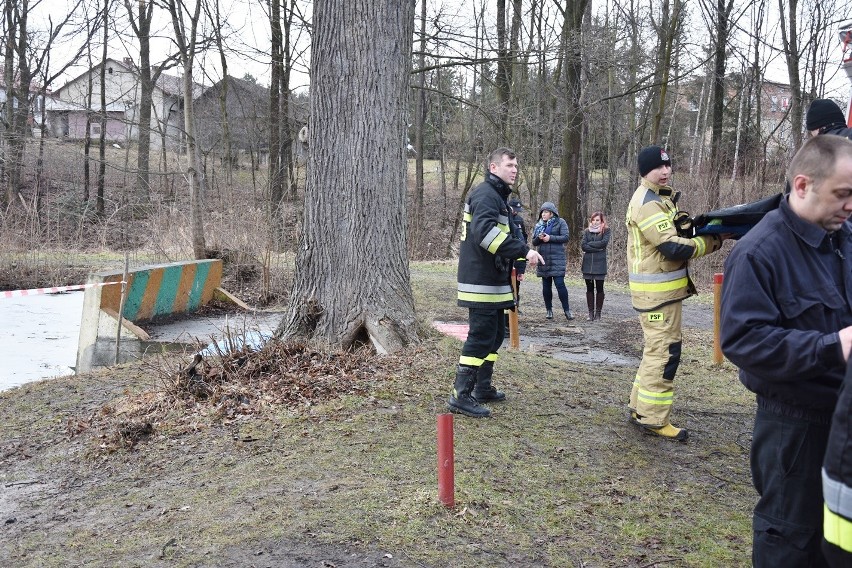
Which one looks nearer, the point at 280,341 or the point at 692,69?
the point at 280,341

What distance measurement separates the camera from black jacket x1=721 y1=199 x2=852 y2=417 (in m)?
2.80

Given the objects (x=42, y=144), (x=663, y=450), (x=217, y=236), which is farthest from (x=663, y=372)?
(x=42, y=144)

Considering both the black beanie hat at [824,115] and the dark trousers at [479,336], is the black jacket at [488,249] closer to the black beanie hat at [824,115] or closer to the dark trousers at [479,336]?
the dark trousers at [479,336]

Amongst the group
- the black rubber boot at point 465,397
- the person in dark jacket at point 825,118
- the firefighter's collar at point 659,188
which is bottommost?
the black rubber boot at point 465,397

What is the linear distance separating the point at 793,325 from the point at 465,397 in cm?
349

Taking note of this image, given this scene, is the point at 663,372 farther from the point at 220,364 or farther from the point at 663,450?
the point at 220,364

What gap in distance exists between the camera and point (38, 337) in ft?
40.1

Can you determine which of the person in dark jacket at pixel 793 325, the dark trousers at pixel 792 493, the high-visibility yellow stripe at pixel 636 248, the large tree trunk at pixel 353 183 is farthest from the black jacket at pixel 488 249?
the dark trousers at pixel 792 493

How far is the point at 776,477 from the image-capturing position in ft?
9.45

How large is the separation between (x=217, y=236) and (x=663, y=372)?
12.0 metres

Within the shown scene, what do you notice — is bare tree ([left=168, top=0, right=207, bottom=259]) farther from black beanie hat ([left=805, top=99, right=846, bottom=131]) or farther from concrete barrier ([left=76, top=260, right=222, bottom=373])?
black beanie hat ([left=805, top=99, right=846, bottom=131])

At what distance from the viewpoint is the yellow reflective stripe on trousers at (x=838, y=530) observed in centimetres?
209

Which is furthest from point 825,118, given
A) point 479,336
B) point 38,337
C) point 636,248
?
point 38,337

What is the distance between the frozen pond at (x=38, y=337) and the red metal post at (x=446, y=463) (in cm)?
667
